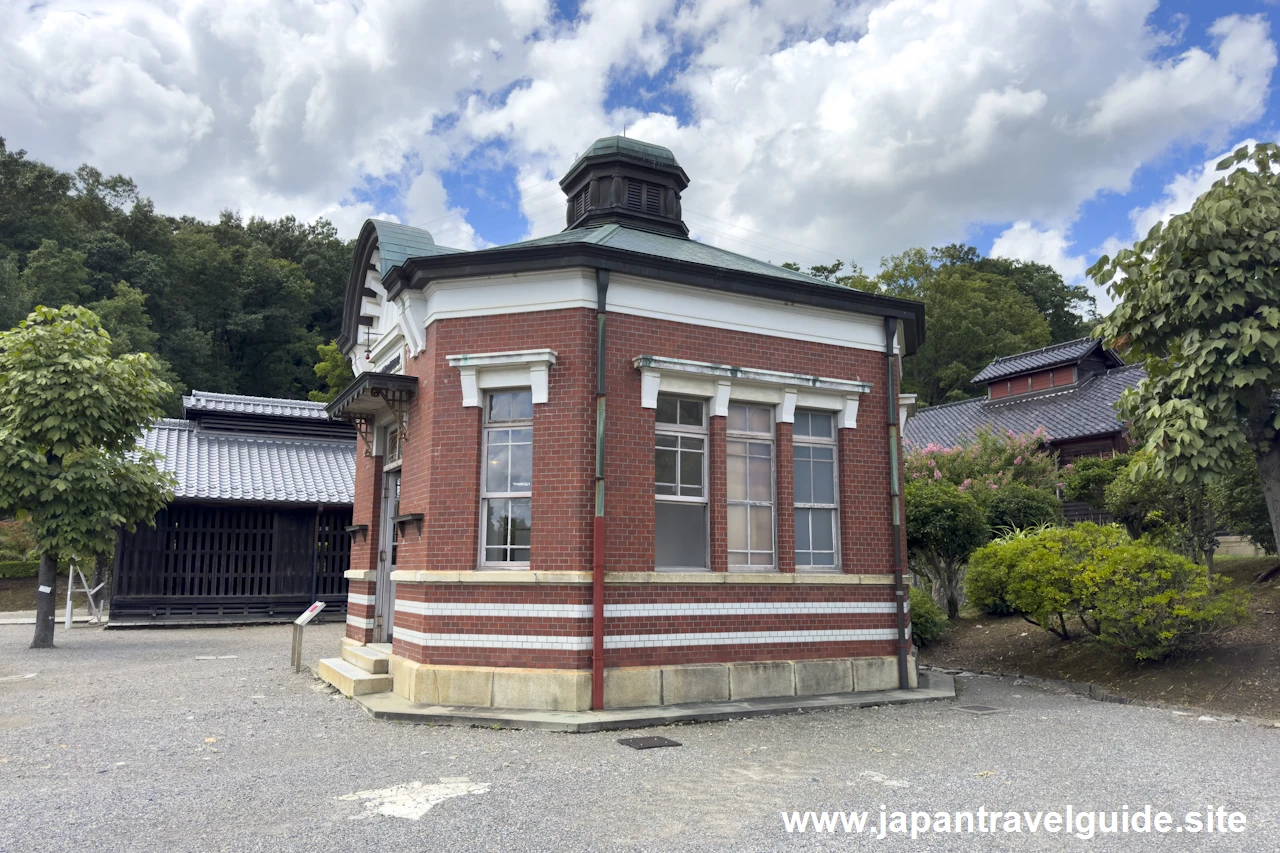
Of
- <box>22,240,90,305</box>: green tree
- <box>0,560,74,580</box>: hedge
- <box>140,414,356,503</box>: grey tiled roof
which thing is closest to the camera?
<box>140,414,356,503</box>: grey tiled roof

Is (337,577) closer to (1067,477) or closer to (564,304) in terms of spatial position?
(564,304)

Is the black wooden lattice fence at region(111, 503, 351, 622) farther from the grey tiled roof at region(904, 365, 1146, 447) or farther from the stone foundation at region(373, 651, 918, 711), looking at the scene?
the grey tiled roof at region(904, 365, 1146, 447)

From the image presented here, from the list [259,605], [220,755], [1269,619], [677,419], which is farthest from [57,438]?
[1269,619]

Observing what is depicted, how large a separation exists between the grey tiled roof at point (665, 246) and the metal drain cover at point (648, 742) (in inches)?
208

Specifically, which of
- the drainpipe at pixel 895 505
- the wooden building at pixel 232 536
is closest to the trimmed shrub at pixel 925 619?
the drainpipe at pixel 895 505

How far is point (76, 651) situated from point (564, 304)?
36.9 feet

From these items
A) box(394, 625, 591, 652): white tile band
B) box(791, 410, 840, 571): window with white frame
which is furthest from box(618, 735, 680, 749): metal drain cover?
box(791, 410, 840, 571): window with white frame

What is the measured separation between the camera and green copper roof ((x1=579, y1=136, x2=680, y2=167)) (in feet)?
44.0

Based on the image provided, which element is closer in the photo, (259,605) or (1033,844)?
(1033,844)

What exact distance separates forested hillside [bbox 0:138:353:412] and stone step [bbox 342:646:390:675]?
969 inches

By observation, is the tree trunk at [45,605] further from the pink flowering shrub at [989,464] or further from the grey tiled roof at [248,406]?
the pink flowering shrub at [989,464]

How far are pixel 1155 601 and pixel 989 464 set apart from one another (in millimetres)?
10790

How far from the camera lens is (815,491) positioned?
10773 mm

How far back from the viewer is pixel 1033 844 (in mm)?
5086
